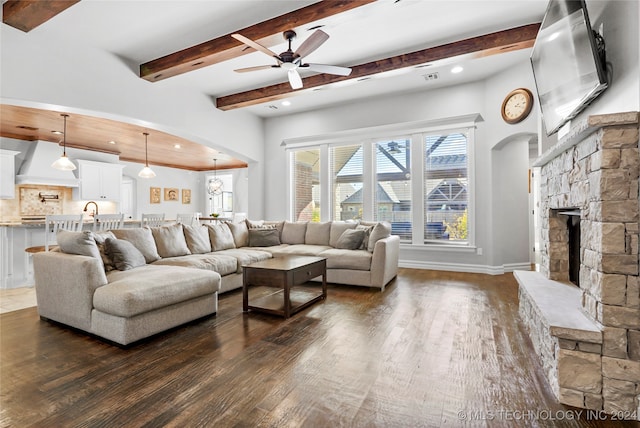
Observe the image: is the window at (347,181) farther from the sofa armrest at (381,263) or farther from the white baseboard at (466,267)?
the sofa armrest at (381,263)

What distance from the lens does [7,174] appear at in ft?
19.6

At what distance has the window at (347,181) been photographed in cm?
631

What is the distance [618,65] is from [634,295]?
1.36m

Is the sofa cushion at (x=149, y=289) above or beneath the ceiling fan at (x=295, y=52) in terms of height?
beneath

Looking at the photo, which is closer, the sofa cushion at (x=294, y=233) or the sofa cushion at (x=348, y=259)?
the sofa cushion at (x=348, y=259)

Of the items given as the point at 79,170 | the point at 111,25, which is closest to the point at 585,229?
the point at 111,25

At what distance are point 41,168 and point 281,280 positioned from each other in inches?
252

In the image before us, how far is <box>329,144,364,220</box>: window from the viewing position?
631 centimetres

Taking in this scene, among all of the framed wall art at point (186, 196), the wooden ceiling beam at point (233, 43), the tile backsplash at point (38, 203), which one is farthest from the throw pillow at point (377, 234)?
the framed wall art at point (186, 196)

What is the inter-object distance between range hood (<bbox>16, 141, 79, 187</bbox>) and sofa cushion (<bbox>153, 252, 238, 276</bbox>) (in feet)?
15.5

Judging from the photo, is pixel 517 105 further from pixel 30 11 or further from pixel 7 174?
pixel 7 174

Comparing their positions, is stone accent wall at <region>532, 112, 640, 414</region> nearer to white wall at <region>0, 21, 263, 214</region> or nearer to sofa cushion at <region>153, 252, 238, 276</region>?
sofa cushion at <region>153, 252, 238, 276</region>

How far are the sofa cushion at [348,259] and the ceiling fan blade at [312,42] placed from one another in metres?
2.50

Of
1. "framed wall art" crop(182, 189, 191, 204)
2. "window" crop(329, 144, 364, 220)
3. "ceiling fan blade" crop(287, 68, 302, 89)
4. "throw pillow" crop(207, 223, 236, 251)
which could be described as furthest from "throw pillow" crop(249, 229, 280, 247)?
"framed wall art" crop(182, 189, 191, 204)
